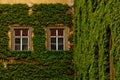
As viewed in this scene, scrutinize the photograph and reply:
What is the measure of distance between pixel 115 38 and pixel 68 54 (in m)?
10.3

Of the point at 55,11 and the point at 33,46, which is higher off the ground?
the point at 55,11

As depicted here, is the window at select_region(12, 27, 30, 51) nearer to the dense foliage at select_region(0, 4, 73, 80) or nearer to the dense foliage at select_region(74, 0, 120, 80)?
the dense foliage at select_region(0, 4, 73, 80)

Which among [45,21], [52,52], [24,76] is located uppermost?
[45,21]

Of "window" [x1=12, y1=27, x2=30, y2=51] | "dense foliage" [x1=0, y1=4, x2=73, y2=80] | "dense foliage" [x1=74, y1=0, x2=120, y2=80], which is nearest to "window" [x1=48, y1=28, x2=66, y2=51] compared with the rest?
"dense foliage" [x1=0, y1=4, x2=73, y2=80]

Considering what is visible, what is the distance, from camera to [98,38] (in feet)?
39.5

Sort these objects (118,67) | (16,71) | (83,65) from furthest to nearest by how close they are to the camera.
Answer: (16,71)
(83,65)
(118,67)

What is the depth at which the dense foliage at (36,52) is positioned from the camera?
65.3 feet

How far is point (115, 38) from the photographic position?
981 cm

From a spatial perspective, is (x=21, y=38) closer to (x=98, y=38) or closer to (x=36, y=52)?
(x=36, y=52)

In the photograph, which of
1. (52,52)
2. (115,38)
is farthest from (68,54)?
(115,38)

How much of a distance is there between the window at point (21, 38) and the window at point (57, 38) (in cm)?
120

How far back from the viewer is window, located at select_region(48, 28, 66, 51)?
20.5 m

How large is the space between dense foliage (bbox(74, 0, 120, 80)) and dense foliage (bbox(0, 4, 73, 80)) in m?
2.07

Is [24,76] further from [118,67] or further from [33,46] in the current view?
[118,67]
